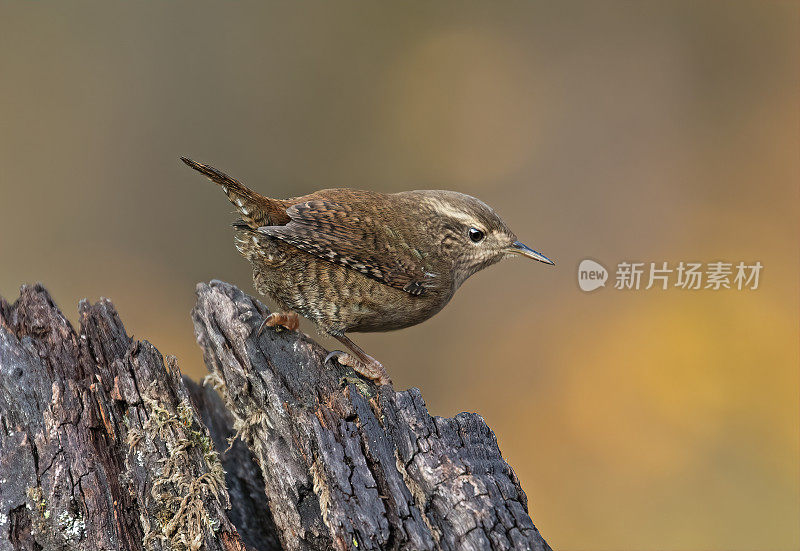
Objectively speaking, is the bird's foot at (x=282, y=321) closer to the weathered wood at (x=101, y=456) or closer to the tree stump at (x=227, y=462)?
the tree stump at (x=227, y=462)

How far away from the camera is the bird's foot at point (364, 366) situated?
3.33m

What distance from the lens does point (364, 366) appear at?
3346 millimetres

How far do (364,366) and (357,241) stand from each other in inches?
24.0

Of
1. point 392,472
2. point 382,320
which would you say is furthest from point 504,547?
point 382,320

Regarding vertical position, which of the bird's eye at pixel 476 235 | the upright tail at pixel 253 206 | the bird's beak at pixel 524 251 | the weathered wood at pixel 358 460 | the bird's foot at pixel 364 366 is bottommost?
the weathered wood at pixel 358 460

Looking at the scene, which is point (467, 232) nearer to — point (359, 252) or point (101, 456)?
point (359, 252)

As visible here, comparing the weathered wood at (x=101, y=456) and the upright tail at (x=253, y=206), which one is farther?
the upright tail at (x=253, y=206)

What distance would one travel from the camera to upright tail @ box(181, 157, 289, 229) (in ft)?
10.5

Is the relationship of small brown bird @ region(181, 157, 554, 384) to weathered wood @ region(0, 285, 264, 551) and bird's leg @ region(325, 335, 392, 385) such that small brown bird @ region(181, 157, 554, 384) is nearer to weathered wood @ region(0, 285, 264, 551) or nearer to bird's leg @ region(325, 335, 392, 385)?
bird's leg @ region(325, 335, 392, 385)

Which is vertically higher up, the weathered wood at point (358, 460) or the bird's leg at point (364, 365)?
the bird's leg at point (364, 365)

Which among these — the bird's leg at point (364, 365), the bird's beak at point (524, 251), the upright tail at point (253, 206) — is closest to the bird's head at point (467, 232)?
the bird's beak at point (524, 251)

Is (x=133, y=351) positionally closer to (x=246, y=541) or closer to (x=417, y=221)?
(x=246, y=541)

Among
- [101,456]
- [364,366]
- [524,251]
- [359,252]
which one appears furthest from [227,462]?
[524,251]

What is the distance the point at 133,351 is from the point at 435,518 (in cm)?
151
